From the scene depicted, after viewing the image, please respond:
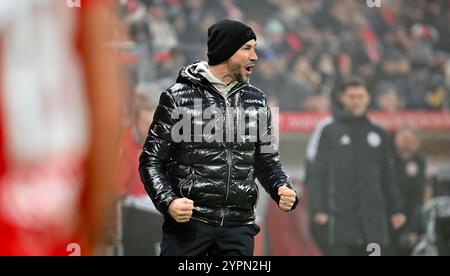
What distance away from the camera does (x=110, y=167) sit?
15.9 ft

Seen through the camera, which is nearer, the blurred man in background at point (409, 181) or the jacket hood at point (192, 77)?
the jacket hood at point (192, 77)

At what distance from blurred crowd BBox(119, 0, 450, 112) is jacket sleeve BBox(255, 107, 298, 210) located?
2013 mm

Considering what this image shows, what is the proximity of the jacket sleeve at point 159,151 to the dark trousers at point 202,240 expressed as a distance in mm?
133

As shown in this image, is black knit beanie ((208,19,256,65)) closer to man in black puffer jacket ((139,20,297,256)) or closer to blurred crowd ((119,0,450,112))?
man in black puffer jacket ((139,20,297,256))

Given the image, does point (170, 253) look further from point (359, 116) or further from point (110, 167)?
point (359, 116)

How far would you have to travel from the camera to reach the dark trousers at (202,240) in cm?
288

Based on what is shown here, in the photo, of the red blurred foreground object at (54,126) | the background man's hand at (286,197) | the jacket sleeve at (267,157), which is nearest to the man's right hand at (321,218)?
the red blurred foreground object at (54,126)

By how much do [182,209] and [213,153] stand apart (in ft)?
0.94

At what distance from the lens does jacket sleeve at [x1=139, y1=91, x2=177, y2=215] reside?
2836 mm

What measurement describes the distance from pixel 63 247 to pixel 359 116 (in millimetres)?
2244

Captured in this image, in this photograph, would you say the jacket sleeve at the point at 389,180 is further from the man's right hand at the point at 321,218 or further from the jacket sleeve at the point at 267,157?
the jacket sleeve at the point at 267,157
